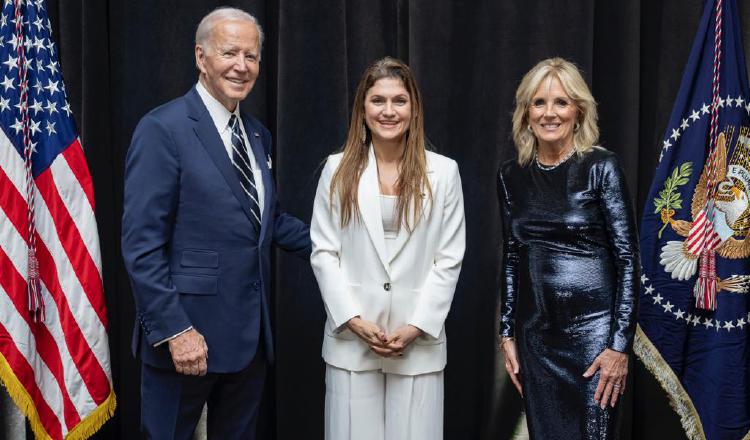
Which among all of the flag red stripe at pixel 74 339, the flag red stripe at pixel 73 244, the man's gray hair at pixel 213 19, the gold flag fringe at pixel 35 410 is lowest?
the gold flag fringe at pixel 35 410

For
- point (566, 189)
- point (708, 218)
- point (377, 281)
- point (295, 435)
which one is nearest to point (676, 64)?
point (708, 218)

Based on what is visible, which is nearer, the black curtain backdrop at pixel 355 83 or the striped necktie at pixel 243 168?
the striped necktie at pixel 243 168

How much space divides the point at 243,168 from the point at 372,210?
401mm

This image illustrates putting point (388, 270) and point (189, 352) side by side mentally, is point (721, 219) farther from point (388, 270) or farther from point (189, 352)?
point (189, 352)

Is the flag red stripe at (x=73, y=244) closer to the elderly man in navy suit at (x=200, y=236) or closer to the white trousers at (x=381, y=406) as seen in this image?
the elderly man in navy suit at (x=200, y=236)

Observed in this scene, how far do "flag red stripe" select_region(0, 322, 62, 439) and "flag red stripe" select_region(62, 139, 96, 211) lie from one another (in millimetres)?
537

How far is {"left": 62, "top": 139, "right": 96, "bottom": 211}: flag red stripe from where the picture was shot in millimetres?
2602

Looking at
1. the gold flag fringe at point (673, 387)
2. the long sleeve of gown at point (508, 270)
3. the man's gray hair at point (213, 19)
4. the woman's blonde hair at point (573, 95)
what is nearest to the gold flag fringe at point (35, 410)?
the man's gray hair at point (213, 19)

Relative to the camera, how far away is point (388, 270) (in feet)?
7.05

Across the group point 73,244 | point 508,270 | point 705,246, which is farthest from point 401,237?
point 73,244

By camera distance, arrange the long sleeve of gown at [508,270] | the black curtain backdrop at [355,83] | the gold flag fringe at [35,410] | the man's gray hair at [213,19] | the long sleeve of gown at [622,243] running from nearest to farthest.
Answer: the long sleeve of gown at [622,243] → the man's gray hair at [213,19] → the long sleeve of gown at [508,270] → the gold flag fringe at [35,410] → the black curtain backdrop at [355,83]

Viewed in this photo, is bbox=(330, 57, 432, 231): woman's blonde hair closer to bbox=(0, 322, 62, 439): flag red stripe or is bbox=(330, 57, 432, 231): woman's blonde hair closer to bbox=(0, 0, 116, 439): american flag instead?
bbox=(0, 0, 116, 439): american flag

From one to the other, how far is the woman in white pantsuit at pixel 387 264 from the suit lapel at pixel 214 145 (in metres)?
0.26

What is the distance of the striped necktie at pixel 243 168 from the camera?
2146 mm
